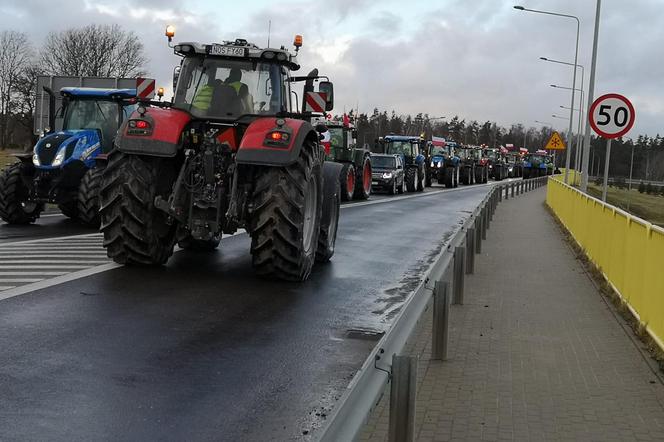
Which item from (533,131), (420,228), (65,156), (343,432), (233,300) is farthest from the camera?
(533,131)

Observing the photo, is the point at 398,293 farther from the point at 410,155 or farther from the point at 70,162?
the point at 410,155

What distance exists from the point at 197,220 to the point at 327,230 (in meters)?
2.53

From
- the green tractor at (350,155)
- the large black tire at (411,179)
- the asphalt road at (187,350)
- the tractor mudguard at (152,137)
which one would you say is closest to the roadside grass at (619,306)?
the asphalt road at (187,350)

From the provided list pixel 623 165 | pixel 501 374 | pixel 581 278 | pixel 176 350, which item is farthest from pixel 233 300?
pixel 623 165

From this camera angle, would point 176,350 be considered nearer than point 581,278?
Yes

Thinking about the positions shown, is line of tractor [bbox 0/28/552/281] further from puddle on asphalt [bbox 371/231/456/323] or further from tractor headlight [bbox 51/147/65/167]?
tractor headlight [bbox 51/147/65/167]

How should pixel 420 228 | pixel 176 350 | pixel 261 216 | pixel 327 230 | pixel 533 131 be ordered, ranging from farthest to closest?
1. pixel 533 131
2. pixel 420 228
3. pixel 327 230
4. pixel 261 216
5. pixel 176 350

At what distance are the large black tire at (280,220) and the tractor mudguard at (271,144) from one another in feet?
0.93

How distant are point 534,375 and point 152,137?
526 centimetres

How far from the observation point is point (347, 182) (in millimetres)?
29891

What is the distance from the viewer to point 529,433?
541 centimetres

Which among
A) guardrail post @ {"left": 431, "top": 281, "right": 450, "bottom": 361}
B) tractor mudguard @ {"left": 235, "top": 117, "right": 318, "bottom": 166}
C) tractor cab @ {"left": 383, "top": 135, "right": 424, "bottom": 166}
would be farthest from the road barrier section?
tractor cab @ {"left": 383, "top": 135, "right": 424, "bottom": 166}

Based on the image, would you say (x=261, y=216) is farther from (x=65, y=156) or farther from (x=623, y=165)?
(x=623, y=165)

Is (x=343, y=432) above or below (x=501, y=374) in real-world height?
above
